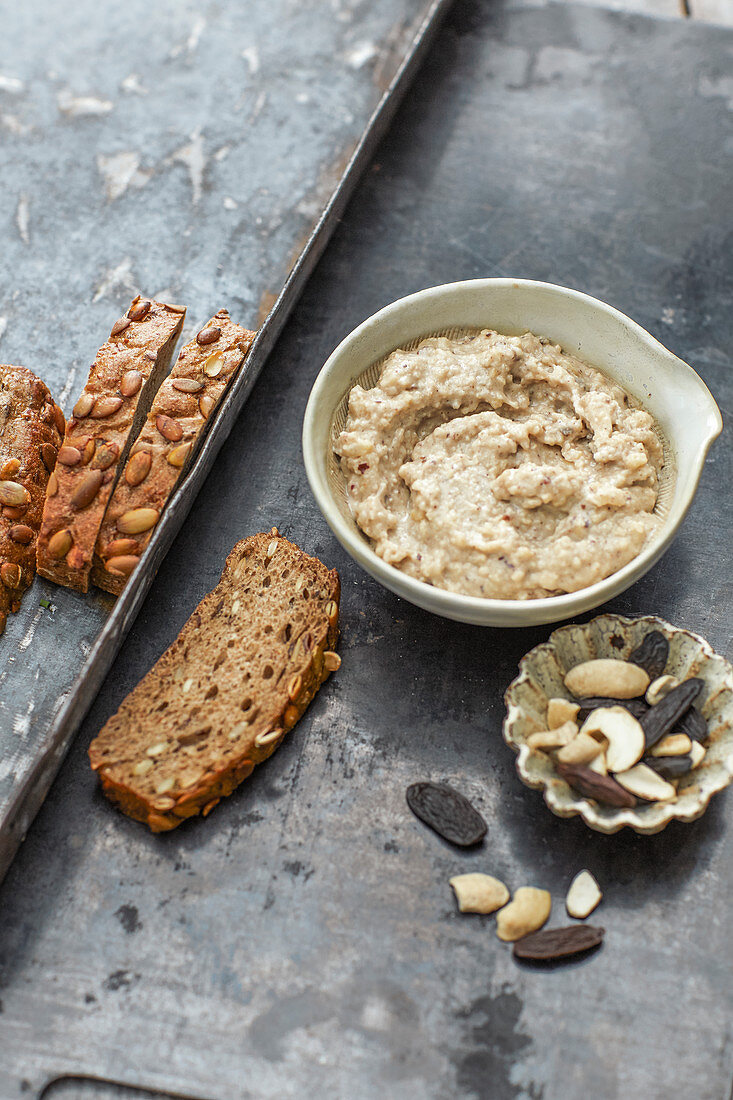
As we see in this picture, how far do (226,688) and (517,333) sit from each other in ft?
4.50

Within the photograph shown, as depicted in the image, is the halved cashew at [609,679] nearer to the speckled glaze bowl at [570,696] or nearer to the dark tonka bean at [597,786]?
the speckled glaze bowl at [570,696]

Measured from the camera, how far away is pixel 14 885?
2.22 meters

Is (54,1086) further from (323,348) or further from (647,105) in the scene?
(647,105)

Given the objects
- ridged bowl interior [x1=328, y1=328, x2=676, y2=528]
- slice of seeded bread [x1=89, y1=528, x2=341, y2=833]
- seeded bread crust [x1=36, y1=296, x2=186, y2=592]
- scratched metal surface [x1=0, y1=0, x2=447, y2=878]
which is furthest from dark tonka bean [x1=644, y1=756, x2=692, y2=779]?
seeded bread crust [x1=36, y1=296, x2=186, y2=592]

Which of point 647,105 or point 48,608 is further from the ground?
point 647,105

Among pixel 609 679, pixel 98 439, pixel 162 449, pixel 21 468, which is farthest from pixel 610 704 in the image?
pixel 21 468

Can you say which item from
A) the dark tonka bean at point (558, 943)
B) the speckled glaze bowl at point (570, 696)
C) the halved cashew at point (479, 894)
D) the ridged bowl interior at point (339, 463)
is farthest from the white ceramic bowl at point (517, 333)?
the dark tonka bean at point (558, 943)

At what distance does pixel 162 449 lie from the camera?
2537 millimetres

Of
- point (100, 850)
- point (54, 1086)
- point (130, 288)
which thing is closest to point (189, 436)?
point (130, 288)

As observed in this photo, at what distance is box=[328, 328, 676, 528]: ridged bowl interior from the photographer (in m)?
2.40

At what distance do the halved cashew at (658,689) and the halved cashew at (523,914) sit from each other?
0.56m

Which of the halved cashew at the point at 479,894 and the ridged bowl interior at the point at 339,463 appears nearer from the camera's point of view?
the halved cashew at the point at 479,894

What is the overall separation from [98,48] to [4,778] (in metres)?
3.19

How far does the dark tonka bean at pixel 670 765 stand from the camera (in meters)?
2.15
